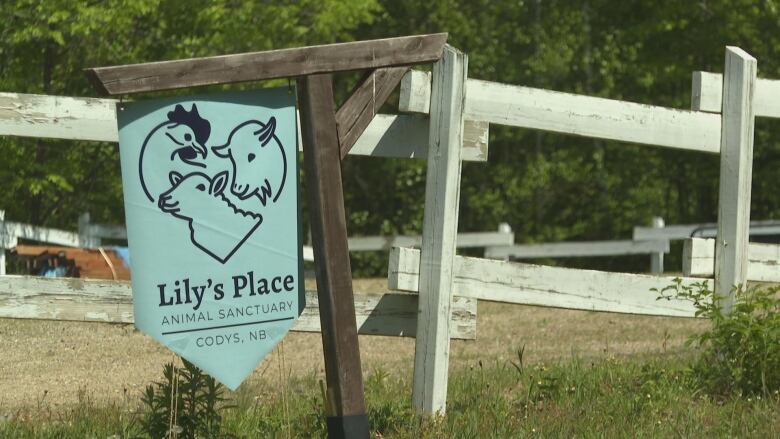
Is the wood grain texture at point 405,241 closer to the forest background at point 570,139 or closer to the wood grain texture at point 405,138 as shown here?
the forest background at point 570,139

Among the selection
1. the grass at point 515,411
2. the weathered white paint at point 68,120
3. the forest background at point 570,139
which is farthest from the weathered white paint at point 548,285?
the forest background at point 570,139

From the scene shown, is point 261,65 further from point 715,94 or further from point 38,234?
point 38,234

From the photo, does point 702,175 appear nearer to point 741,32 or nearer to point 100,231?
point 741,32

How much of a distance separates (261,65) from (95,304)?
62.7 inches

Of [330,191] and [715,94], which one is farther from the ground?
[715,94]

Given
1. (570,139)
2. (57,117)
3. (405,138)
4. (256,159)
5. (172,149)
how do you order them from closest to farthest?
(172,149) < (256,159) < (57,117) < (405,138) < (570,139)

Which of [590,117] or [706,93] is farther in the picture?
[706,93]

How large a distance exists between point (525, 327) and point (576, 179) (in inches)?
568

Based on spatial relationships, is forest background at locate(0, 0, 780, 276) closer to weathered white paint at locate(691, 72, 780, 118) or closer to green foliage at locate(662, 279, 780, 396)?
weathered white paint at locate(691, 72, 780, 118)

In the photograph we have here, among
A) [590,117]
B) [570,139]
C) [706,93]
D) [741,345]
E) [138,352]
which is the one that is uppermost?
[570,139]

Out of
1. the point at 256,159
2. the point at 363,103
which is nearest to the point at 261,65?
the point at 256,159

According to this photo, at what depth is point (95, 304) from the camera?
18.2ft

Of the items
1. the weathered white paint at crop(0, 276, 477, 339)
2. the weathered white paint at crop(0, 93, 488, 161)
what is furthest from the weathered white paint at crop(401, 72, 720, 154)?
the weathered white paint at crop(0, 276, 477, 339)

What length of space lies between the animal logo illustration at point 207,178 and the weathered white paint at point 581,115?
1.36 m
